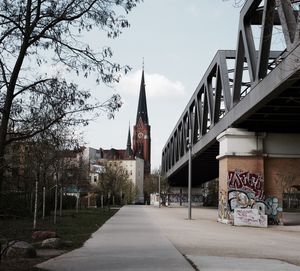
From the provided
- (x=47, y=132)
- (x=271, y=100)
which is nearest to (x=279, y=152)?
(x=271, y=100)

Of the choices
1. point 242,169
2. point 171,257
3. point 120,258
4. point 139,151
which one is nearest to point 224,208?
point 242,169

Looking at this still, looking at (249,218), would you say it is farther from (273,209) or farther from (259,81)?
(259,81)

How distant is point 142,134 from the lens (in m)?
182

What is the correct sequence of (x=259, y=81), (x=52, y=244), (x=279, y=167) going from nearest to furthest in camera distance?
1. (x=52, y=244)
2. (x=259, y=81)
3. (x=279, y=167)

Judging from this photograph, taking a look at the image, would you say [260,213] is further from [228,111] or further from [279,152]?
[228,111]

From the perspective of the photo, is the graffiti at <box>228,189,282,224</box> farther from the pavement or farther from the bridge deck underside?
the pavement

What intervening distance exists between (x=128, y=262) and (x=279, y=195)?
25.9 metres

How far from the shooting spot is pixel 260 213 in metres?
35.4

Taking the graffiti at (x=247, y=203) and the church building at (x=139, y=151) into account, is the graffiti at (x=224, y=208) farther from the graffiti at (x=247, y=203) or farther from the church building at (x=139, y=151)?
the church building at (x=139, y=151)

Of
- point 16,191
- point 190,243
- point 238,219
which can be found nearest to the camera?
point 16,191

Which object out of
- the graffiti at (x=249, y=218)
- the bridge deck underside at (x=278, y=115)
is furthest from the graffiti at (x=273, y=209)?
the bridge deck underside at (x=278, y=115)

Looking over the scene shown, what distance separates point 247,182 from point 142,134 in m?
146

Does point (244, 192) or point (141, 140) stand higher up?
point (141, 140)

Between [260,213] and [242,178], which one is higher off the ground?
[242,178]
